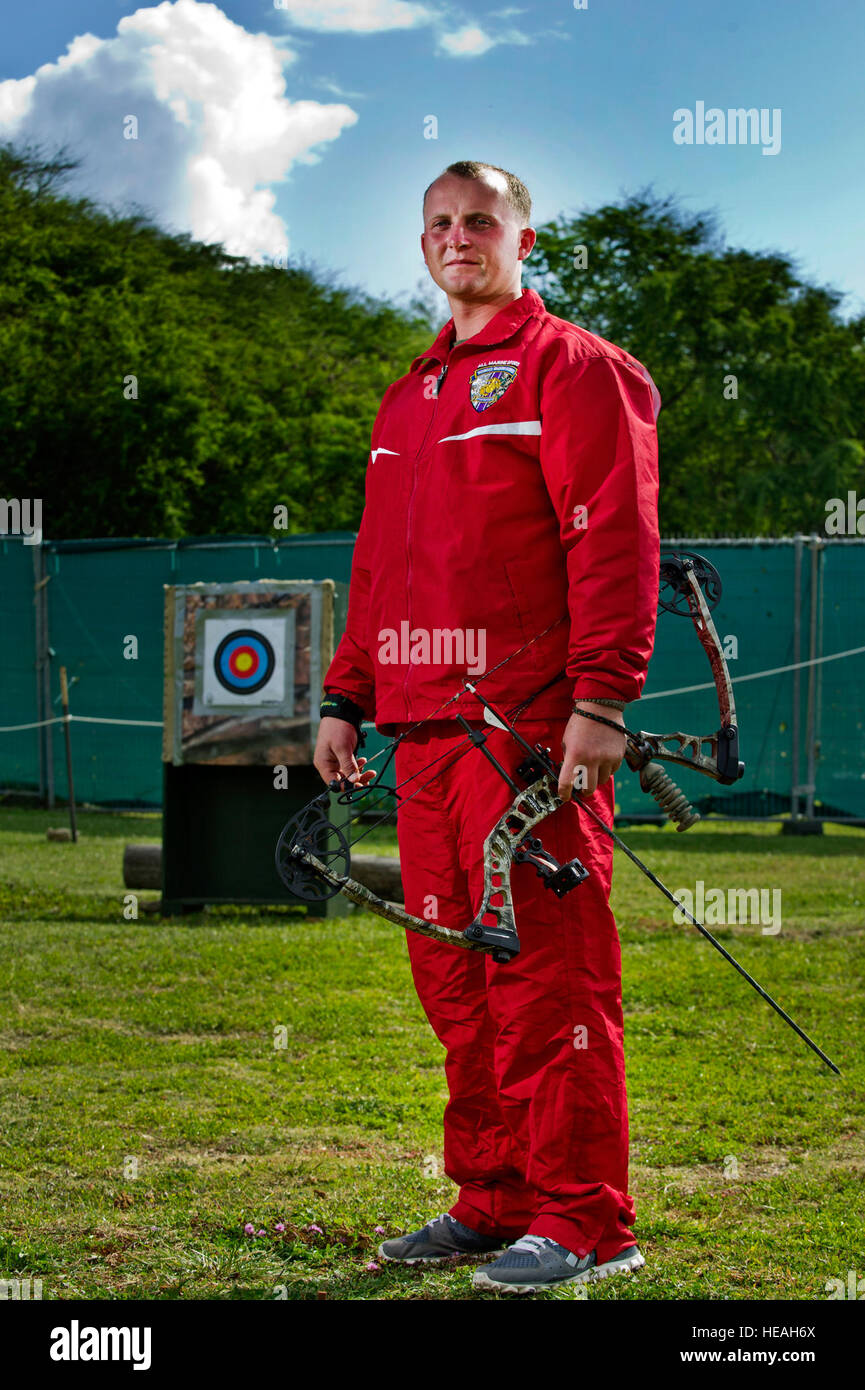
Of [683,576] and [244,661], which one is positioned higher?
[683,576]

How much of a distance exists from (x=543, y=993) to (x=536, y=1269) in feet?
1.61

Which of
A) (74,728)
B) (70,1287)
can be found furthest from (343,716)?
(74,728)

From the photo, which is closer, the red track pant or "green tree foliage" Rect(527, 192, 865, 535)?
the red track pant

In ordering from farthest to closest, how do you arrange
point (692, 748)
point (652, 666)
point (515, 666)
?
1. point (652, 666)
2. point (692, 748)
3. point (515, 666)

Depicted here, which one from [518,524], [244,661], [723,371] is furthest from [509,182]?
[723,371]

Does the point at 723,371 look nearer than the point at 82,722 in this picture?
No

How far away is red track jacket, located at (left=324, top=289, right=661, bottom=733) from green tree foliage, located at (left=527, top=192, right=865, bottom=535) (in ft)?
73.8

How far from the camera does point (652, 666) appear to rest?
11.7 m

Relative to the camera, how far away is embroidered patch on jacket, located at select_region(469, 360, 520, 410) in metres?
2.86

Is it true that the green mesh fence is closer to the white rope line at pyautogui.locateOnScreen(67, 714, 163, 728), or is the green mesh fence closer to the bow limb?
the white rope line at pyautogui.locateOnScreen(67, 714, 163, 728)

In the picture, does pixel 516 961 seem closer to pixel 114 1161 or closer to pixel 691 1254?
pixel 691 1254

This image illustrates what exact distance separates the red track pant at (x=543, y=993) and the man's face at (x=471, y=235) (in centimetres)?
90

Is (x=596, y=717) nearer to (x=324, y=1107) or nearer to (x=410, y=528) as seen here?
(x=410, y=528)
